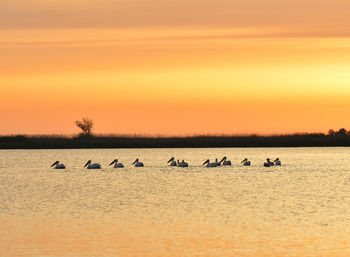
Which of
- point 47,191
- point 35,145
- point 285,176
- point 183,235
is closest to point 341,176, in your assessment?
point 285,176

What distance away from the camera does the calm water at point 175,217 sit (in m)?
16.7

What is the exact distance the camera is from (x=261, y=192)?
30.3 meters

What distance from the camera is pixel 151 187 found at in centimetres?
3319

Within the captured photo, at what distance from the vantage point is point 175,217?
21.8 m

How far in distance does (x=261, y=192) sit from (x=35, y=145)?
72.0 m

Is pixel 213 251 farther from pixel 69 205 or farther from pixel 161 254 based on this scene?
pixel 69 205

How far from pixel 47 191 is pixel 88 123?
206ft

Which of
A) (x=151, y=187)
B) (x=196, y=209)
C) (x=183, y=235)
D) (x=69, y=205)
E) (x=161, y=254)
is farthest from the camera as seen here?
(x=151, y=187)

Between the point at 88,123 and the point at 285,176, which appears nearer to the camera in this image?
the point at 285,176

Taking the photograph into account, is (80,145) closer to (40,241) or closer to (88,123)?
(88,123)

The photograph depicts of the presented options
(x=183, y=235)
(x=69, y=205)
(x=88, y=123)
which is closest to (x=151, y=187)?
(x=69, y=205)

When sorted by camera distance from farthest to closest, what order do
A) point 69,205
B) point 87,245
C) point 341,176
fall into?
point 341,176 < point 69,205 < point 87,245

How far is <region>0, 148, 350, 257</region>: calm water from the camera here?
16.7 m

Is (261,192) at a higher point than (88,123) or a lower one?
lower
